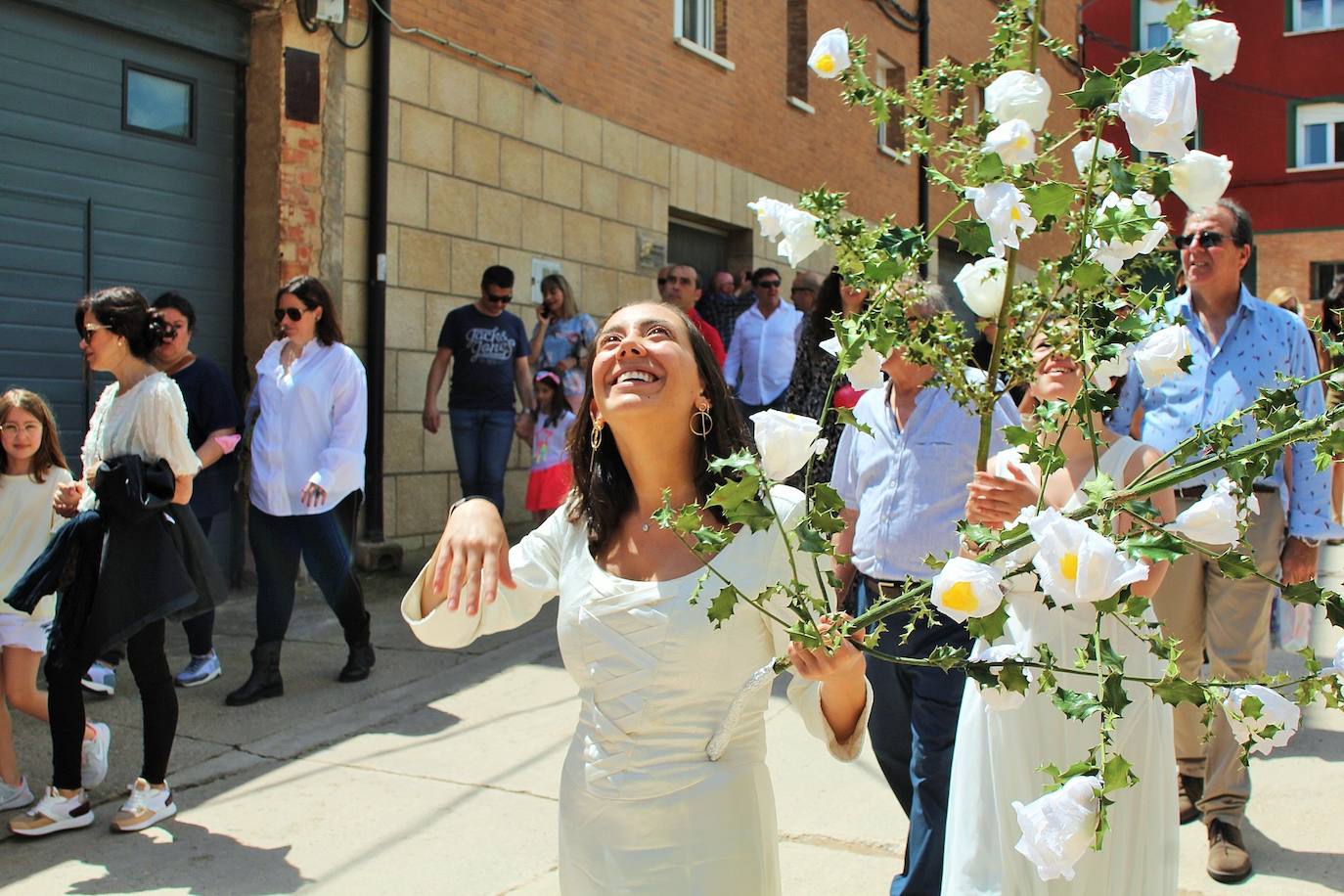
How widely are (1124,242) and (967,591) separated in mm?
460

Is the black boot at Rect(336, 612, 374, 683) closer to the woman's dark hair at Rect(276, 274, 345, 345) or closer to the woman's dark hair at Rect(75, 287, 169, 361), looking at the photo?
the woman's dark hair at Rect(276, 274, 345, 345)

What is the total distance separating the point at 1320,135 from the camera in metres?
28.8

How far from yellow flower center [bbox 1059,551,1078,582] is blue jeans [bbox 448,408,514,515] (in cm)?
753

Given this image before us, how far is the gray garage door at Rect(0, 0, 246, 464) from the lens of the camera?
712cm

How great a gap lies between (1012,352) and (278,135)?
7.35 m

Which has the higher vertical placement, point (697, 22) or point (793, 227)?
point (697, 22)

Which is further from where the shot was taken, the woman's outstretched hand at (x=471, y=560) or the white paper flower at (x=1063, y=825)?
the woman's outstretched hand at (x=471, y=560)

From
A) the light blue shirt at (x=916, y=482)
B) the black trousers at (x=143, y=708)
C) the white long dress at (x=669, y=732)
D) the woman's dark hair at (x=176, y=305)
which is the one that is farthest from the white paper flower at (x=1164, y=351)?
the woman's dark hair at (x=176, y=305)

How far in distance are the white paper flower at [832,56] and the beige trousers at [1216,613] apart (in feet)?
9.90

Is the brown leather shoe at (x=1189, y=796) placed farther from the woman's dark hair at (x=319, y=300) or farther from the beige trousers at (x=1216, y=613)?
the woman's dark hair at (x=319, y=300)

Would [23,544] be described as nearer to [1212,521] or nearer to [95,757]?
[95,757]

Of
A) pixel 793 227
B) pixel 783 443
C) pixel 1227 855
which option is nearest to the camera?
pixel 783 443

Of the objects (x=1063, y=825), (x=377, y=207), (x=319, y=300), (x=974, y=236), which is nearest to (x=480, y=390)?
(x=377, y=207)

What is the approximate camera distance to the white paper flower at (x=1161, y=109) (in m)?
Result: 1.41
